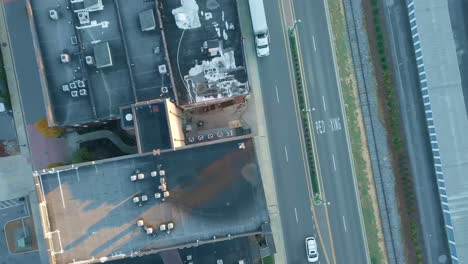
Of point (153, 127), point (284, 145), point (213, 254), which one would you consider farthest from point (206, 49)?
point (213, 254)

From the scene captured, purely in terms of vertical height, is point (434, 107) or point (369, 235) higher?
point (434, 107)

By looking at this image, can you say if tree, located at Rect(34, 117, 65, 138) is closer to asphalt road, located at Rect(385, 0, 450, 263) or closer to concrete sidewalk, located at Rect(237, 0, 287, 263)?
concrete sidewalk, located at Rect(237, 0, 287, 263)

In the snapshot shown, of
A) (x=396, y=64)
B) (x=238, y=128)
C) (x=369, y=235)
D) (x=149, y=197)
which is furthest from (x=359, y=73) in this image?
(x=149, y=197)

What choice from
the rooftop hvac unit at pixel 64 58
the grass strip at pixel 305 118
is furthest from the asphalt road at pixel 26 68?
the grass strip at pixel 305 118

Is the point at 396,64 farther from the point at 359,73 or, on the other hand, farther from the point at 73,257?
the point at 73,257

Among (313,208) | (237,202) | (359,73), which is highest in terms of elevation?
(359,73)

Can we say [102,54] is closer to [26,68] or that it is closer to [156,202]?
[26,68]

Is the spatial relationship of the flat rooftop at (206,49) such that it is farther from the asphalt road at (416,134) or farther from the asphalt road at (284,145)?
the asphalt road at (416,134)
